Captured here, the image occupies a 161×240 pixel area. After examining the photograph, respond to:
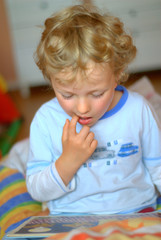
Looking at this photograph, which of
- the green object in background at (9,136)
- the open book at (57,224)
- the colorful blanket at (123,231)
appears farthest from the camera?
the green object in background at (9,136)

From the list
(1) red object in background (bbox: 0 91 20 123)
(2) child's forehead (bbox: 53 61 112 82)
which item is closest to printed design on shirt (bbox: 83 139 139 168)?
(2) child's forehead (bbox: 53 61 112 82)

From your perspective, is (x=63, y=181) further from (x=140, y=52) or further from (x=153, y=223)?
(x=140, y=52)

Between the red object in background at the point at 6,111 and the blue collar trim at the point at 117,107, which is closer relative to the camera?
the blue collar trim at the point at 117,107

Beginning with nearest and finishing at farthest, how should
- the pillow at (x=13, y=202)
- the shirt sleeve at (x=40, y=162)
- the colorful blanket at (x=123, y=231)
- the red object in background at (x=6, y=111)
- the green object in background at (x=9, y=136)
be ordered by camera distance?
the colorful blanket at (x=123, y=231)
the shirt sleeve at (x=40, y=162)
the pillow at (x=13, y=202)
the green object in background at (x=9, y=136)
the red object in background at (x=6, y=111)

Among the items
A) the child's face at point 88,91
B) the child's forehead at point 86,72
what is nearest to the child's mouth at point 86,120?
the child's face at point 88,91

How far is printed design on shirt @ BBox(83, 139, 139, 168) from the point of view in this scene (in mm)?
968

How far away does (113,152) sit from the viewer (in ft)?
3.18

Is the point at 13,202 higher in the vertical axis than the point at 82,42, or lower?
lower

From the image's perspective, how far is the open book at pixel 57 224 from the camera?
0.85 metres

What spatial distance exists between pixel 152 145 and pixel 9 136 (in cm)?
149

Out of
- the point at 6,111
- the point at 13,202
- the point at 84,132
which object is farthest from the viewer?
the point at 6,111

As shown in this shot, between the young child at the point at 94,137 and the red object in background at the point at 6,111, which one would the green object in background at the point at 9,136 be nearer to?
the red object in background at the point at 6,111

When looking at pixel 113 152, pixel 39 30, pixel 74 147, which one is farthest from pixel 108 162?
pixel 39 30

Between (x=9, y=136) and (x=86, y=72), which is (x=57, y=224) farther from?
(x=9, y=136)
